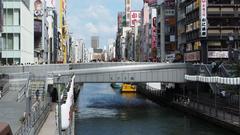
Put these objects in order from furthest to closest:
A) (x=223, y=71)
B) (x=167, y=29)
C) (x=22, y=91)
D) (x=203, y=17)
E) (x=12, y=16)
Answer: (x=167, y=29), (x=203, y=17), (x=12, y=16), (x=223, y=71), (x=22, y=91)

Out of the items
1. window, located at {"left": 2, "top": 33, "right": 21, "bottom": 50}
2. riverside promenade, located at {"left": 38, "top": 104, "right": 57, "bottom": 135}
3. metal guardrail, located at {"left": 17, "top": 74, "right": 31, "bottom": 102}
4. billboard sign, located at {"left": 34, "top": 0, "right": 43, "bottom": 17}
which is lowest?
riverside promenade, located at {"left": 38, "top": 104, "right": 57, "bottom": 135}

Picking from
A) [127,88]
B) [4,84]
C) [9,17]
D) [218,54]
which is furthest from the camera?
[127,88]

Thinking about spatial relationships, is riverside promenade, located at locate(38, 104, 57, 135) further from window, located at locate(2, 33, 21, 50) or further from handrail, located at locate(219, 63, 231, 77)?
window, located at locate(2, 33, 21, 50)

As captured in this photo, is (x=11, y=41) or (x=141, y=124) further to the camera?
(x=11, y=41)

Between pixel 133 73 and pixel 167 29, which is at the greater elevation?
pixel 167 29

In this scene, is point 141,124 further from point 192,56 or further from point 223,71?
point 192,56

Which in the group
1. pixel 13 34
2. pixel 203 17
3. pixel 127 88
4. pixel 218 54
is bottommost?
pixel 127 88

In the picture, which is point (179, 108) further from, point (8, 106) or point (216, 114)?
point (8, 106)

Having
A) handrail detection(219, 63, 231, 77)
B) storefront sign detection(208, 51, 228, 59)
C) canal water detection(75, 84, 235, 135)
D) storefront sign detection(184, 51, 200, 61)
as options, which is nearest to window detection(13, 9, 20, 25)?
canal water detection(75, 84, 235, 135)

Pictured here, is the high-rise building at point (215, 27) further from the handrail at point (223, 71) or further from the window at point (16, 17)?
the window at point (16, 17)

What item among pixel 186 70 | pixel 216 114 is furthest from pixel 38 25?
pixel 216 114

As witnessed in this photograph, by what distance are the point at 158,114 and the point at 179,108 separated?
5258 millimetres

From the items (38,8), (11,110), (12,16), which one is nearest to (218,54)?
(12,16)

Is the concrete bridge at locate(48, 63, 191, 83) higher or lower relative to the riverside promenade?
higher
